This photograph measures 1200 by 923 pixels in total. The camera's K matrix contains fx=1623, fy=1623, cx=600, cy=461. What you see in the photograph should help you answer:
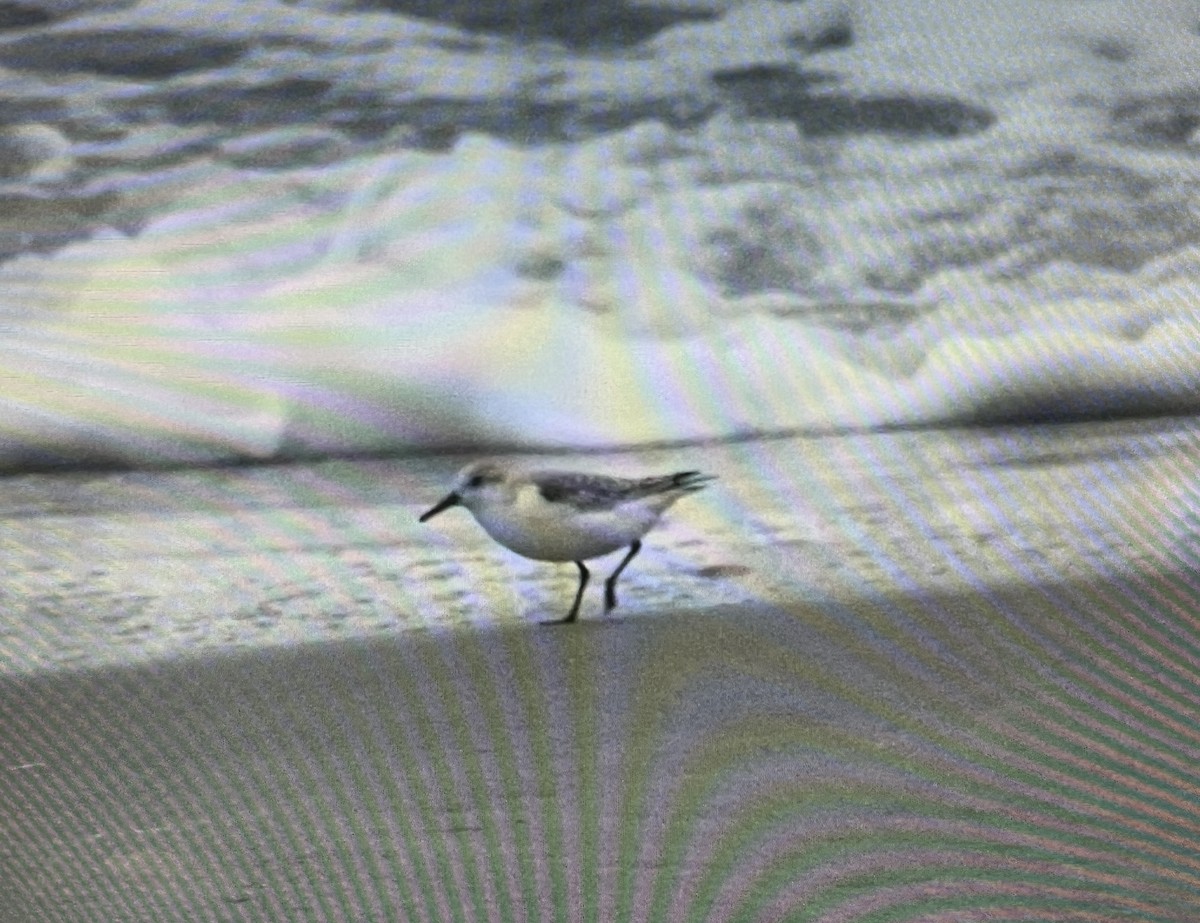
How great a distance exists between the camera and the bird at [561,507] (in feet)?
5.97

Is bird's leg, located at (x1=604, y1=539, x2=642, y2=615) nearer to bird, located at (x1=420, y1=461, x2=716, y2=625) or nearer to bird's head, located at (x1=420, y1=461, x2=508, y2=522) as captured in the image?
bird, located at (x1=420, y1=461, x2=716, y2=625)

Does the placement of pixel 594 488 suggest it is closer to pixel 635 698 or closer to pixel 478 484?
pixel 478 484

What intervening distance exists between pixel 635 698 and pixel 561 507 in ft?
1.18

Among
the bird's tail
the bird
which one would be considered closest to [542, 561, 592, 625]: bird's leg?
the bird

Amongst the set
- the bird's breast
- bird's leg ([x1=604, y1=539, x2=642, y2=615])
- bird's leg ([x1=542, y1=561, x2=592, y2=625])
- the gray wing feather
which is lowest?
bird's leg ([x1=604, y1=539, x2=642, y2=615])

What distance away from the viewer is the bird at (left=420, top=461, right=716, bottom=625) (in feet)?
5.97

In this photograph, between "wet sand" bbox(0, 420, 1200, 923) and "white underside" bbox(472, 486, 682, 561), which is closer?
"wet sand" bbox(0, 420, 1200, 923)

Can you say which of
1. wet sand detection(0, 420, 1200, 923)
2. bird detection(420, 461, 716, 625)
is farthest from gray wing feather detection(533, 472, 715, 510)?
wet sand detection(0, 420, 1200, 923)

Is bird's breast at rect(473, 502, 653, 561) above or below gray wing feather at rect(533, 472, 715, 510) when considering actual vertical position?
below

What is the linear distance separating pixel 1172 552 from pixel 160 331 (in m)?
1.59

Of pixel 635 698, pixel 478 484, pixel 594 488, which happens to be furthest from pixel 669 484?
pixel 635 698

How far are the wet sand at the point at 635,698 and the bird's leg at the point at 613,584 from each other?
21mm

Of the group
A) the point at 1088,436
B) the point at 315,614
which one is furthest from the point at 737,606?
the point at 1088,436

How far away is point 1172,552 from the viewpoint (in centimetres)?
205
